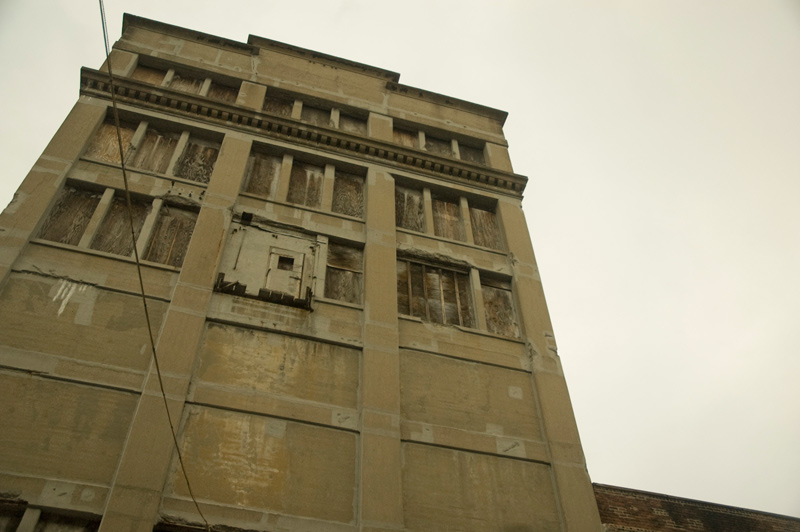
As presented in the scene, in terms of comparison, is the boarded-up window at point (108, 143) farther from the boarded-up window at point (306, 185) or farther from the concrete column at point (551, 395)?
the concrete column at point (551, 395)

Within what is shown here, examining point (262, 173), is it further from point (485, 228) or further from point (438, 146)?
point (485, 228)

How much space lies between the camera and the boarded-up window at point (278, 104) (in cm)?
1541

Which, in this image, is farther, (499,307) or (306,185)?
(306,185)

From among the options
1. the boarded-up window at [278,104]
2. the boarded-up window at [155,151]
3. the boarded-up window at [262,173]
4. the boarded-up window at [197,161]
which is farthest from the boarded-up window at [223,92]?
the boarded-up window at [262,173]

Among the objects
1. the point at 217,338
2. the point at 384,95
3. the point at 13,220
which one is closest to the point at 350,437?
the point at 217,338

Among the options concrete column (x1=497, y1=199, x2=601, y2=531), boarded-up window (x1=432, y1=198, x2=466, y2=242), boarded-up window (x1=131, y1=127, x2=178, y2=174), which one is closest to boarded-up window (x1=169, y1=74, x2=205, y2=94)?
boarded-up window (x1=131, y1=127, x2=178, y2=174)

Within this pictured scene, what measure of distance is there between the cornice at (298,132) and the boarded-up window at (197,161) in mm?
706

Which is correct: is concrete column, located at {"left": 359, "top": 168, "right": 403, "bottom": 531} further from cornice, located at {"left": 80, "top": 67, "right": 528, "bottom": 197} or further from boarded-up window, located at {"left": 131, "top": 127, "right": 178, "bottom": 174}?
boarded-up window, located at {"left": 131, "top": 127, "right": 178, "bottom": 174}

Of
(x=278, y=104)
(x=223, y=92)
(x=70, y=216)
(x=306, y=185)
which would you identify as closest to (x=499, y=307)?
(x=306, y=185)

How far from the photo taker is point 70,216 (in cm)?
1109

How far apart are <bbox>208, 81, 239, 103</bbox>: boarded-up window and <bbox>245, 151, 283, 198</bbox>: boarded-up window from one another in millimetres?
2290

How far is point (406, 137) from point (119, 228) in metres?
7.87

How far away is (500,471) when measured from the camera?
969cm

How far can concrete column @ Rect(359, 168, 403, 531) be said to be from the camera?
867 cm
